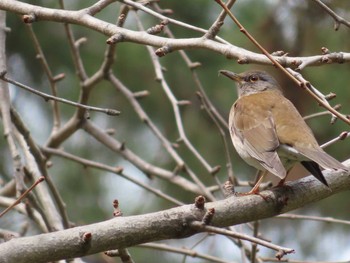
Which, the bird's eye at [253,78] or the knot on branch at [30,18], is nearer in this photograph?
the knot on branch at [30,18]

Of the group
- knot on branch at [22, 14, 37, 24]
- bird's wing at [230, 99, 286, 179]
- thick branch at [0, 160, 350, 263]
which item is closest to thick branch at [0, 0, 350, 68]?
knot on branch at [22, 14, 37, 24]

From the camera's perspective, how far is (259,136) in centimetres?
520

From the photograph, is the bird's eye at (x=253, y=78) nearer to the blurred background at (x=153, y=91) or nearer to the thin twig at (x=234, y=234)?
the thin twig at (x=234, y=234)

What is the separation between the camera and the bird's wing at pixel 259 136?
477 cm

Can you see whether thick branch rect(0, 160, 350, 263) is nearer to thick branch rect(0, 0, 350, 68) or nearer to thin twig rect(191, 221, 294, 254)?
thin twig rect(191, 221, 294, 254)

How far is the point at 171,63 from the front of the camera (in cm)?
1108

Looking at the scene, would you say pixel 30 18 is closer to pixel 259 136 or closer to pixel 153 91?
pixel 259 136

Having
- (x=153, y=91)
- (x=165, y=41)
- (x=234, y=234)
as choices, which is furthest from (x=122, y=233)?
(x=153, y=91)

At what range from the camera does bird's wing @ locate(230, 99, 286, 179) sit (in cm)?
477

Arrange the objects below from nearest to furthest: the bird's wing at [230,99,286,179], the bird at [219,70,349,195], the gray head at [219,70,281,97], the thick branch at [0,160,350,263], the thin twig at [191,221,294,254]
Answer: the thin twig at [191,221,294,254] < the thick branch at [0,160,350,263] < the bird at [219,70,349,195] < the bird's wing at [230,99,286,179] < the gray head at [219,70,281,97]

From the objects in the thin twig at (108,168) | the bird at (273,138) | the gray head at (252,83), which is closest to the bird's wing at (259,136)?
the bird at (273,138)

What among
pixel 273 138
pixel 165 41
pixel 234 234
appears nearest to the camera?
pixel 234 234

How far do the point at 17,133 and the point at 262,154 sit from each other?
1.78 metres

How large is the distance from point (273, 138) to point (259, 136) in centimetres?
11
